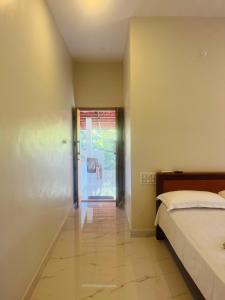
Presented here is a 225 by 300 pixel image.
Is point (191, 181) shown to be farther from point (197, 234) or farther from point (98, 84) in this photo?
point (98, 84)

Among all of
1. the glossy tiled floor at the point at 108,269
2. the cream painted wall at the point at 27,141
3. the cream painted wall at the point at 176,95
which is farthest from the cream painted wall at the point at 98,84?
the glossy tiled floor at the point at 108,269

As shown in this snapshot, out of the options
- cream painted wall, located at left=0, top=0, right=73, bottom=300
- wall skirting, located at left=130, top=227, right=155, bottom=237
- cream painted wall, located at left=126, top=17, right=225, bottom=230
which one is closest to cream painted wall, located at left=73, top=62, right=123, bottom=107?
cream painted wall, located at left=0, top=0, right=73, bottom=300

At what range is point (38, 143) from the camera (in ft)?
9.50

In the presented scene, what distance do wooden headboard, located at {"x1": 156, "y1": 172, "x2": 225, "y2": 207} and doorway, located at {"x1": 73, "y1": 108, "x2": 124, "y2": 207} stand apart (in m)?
2.32

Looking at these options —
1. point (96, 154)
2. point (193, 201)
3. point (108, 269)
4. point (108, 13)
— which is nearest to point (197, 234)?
point (193, 201)

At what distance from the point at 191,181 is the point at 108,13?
95.3 inches

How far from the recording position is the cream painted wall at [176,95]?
3.86 metres

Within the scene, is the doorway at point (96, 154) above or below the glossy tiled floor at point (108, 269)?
above

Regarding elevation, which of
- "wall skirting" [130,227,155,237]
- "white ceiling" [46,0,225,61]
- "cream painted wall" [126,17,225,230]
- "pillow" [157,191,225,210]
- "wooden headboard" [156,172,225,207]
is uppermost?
"white ceiling" [46,0,225,61]

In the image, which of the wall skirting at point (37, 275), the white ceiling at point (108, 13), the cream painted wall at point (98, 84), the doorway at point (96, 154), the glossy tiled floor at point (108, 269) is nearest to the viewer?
the wall skirting at point (37, 275)

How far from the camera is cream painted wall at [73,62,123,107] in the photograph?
19.4 feet

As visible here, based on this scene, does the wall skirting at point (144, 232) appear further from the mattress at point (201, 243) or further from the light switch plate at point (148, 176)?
the light switch plate at point (148, 176)

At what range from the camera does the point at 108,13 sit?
372cm

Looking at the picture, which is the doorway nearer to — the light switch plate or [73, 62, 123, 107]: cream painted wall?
[73, 62, 123, 107]: cream painted wall
